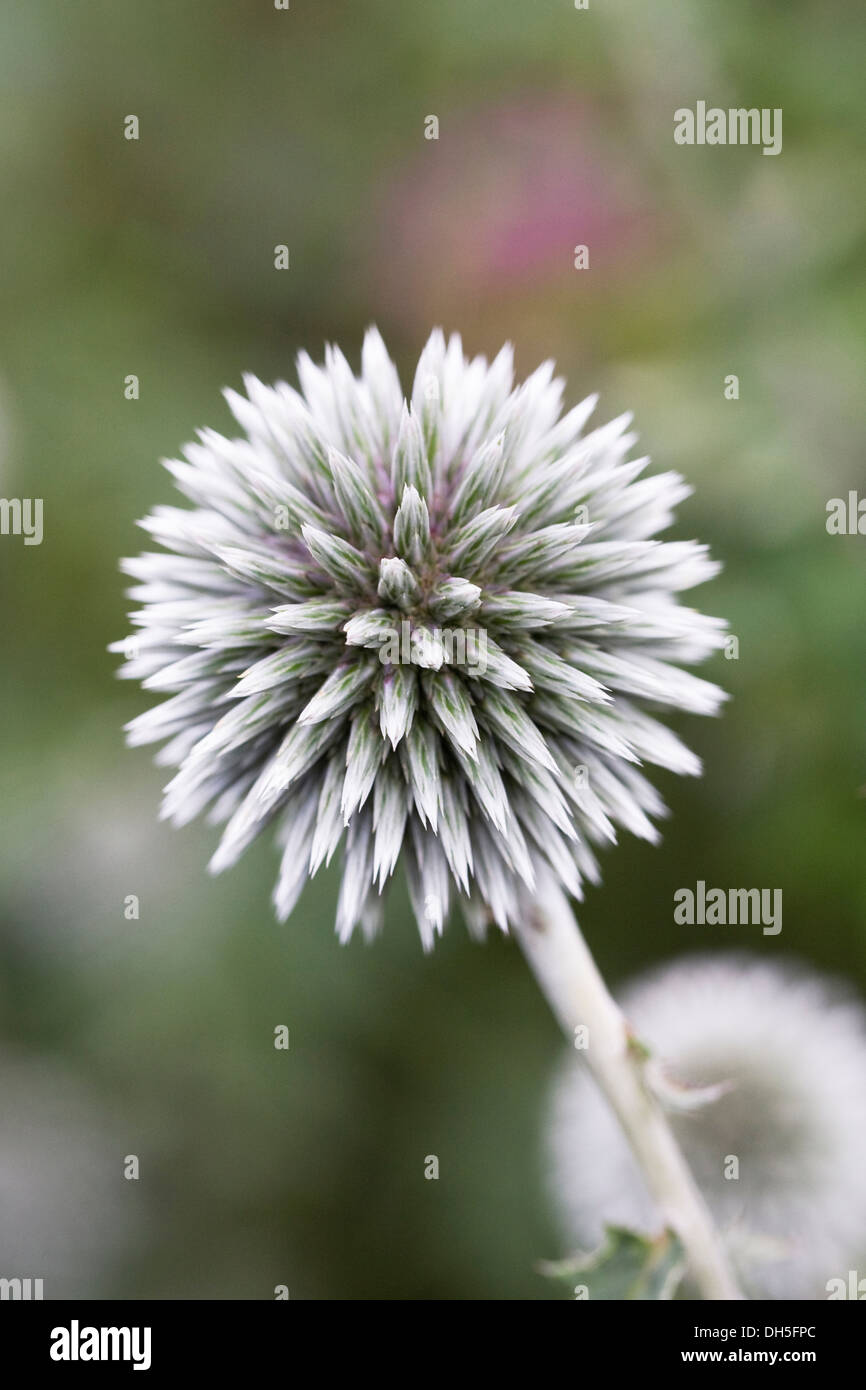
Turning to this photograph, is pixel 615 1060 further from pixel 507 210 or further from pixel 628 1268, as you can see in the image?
pixel 507 210

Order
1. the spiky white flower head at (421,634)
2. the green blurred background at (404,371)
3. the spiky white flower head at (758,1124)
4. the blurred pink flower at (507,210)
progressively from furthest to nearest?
the blurred pink flower at (507,210)
the green blurred background at (404,371)
the spiky white flower head at (758,1124)
the spiky white flower head at (421,634)

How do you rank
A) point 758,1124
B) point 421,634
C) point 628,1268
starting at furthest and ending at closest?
1. point 758,1124
2. point 628,1268
3. point 421,634

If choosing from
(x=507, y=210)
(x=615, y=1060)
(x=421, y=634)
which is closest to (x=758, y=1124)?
(x=615, y=1060)

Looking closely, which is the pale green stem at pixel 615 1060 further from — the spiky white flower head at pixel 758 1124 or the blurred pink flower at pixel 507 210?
the blurred pink flower at pixel 507 210

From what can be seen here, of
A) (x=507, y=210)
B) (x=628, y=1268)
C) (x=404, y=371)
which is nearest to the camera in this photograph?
(x=628, y=1268)

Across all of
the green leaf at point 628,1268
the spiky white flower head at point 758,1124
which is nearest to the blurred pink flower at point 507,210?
the spiky white flower head at point 758,1124

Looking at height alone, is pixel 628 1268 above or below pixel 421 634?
below

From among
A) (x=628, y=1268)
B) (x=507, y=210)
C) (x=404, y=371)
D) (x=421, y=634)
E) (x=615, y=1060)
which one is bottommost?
(x=628, y=1268)

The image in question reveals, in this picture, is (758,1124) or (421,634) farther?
(758,1124)
